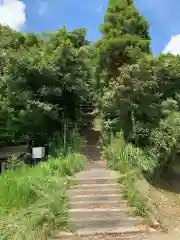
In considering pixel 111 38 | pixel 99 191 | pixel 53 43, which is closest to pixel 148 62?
pixel 111 38

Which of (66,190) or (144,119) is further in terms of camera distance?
(144,119)

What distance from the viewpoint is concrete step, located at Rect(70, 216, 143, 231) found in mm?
7457

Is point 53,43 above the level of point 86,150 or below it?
above

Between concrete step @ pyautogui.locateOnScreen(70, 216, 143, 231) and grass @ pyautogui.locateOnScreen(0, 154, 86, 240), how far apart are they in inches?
10.8

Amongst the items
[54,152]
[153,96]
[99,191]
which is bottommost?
[99,191]

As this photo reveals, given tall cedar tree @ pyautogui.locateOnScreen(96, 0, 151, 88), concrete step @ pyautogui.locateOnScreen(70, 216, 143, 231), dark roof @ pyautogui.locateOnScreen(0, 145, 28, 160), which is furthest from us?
tall cedar tree @ pyautogui.locateOnScreen(96, 0, 151, 88)

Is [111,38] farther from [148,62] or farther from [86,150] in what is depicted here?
[86,150]

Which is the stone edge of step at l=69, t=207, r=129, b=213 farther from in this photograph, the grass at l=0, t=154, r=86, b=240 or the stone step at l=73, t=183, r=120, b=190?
the stone step at l=73, t=183, r=120, b=190

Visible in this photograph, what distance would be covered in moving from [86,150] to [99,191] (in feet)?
17.0

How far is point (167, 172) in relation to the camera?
13805 millimetres

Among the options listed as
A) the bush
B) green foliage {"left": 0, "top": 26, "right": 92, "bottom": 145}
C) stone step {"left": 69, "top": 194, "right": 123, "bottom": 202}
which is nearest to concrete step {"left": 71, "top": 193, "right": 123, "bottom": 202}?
stone step {"left": 69, "top": 194, "right": 123, "bottom": 202}

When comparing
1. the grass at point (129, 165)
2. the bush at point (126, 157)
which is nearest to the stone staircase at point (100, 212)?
the grass at point (129, 165)

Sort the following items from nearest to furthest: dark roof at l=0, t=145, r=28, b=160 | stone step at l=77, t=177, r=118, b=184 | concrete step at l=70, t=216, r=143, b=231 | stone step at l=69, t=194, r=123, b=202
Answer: concrete step at l=70, t=216, r=143, b=231 < stone step at l=69, t=194, r=123, b=202 < stone step at l=77, t=177, r=118, b=184 < dark roof at l=0, t=145, r=28, b=160

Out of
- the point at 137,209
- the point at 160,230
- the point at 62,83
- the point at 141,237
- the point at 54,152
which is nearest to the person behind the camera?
the point at 141,237
